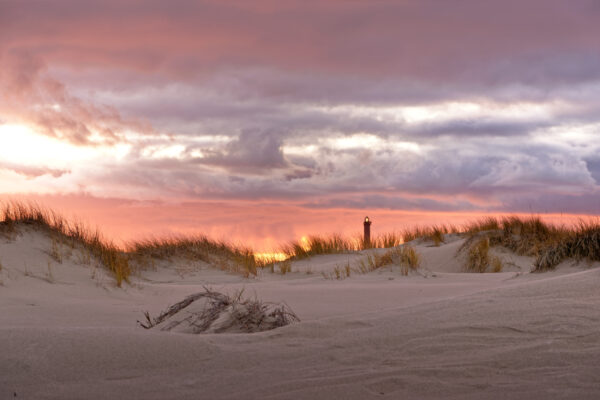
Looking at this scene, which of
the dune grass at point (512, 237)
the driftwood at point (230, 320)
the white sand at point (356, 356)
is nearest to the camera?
the white sand at point (356, 356)

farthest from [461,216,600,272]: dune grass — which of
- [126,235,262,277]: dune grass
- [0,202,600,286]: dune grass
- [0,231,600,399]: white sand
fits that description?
[0,231,600,399]: white sand

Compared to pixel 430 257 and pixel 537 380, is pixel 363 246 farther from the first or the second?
pixel 537 380

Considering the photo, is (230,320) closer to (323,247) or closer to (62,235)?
(62,235)

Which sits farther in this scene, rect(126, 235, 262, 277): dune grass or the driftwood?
rect(126, 235, 262, 277): dune grass

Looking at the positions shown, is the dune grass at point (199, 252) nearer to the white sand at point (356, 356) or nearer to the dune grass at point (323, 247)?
the dune grass at point (323, 247)

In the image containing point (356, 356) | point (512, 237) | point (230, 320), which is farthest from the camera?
point (512, 237)

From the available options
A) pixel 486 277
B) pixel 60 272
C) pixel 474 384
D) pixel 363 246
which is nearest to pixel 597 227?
pixel 486 277

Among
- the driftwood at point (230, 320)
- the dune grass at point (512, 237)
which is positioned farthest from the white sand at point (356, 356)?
the dune grass at point (512, 237)

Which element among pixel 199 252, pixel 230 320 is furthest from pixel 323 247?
pixel 230 320

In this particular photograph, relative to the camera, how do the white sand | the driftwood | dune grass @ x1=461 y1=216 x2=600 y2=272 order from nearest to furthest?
the white sand, the driftwood, dune grass @ x1=461 y1=216 x2=600 y2=272

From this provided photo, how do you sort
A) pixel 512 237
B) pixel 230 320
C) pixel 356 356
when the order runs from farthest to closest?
pixel 512 237
pixel 230 320
pixel 356 356

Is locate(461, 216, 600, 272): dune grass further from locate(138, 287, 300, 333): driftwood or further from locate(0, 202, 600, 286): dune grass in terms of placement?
locate(138, 287, 300, 333): driftwood

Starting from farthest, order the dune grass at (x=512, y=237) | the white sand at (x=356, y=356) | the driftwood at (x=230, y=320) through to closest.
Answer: the dune grass at (x=512, y=237)
the driftwood at (x=230, y=320)
the white sand at (x=356, y=356)

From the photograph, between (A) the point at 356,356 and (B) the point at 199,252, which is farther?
(B) the point at 199,252
